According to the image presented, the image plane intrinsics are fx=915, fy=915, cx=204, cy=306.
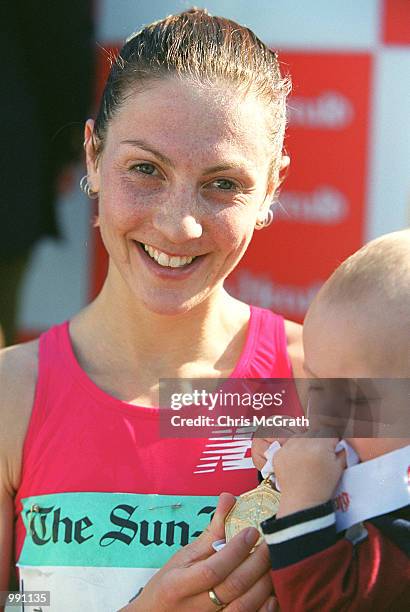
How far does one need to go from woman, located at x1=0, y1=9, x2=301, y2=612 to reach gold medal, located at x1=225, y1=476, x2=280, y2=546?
7.5 inches

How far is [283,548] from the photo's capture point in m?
1.17

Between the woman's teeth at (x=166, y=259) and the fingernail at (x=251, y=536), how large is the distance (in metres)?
0.52

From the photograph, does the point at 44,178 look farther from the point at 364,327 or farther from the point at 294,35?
the point at 364,327

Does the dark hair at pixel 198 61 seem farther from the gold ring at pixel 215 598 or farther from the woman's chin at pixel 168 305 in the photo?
the gold ring at pixel 215 598

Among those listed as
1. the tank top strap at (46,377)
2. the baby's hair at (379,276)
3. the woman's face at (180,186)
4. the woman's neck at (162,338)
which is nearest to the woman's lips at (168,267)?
the woman's face at (180,186)

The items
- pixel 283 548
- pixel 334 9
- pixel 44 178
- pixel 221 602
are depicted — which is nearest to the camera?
pixel 283 548

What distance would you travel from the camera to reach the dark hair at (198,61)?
1599 mm

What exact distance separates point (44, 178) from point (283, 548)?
2.06 m

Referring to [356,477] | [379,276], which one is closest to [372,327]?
[379,276]

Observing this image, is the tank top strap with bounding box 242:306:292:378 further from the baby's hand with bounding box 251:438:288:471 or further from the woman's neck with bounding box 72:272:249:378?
the baby's hand with bounding box 251:438:288:471

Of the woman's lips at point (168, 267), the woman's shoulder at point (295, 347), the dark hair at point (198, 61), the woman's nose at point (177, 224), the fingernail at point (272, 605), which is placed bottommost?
the fingernail at point (272, 605)

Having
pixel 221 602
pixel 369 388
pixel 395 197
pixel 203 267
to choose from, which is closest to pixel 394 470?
pixel 369 388

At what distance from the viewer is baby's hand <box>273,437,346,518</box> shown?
1197 millimetres

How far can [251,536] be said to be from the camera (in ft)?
4.20
